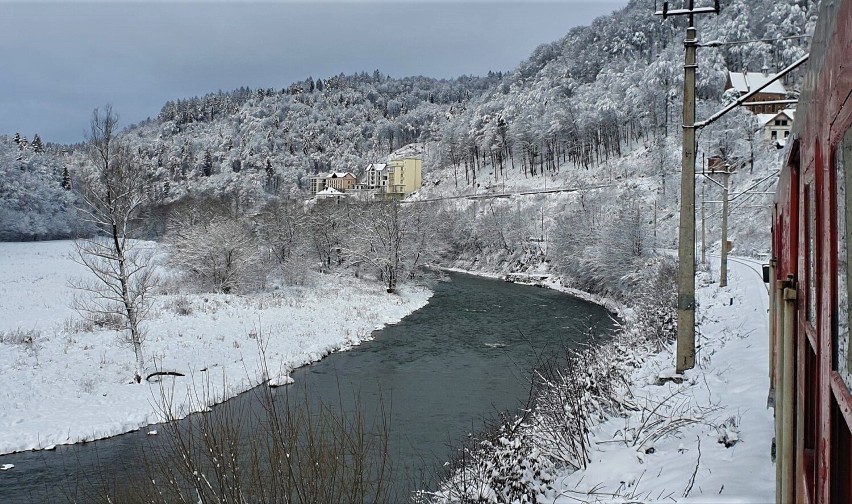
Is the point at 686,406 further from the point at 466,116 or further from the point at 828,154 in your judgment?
the point at 466,116

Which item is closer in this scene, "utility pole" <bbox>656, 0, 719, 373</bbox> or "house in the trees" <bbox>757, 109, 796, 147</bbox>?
"utility pole" <bbox>656, 0, 719, 373</bbox>

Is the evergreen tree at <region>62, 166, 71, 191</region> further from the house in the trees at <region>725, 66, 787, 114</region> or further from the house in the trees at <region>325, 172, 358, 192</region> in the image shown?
the house in the trees at <region>725, 66, 787, 114</region>

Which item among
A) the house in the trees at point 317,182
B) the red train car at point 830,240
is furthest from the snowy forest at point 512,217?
the house in the trees at point 317,182

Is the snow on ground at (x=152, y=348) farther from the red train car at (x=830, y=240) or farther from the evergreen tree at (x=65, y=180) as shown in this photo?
the evergreen tree at (x=65, y=180)

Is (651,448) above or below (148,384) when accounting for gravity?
above

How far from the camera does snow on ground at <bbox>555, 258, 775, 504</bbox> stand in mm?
5273

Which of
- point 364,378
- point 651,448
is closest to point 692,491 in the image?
point 651,448

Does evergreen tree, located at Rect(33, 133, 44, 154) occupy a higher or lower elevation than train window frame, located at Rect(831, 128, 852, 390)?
higher

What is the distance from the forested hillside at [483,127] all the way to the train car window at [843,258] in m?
18.5

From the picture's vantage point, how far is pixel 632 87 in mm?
81875

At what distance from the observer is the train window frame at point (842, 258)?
1237 millimetres

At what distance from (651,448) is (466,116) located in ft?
390

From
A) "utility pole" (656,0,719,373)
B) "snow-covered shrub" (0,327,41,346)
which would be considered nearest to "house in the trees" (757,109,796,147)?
"utility pole" (656,0,719,373)

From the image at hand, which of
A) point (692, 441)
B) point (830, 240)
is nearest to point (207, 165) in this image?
point (692, 441)
